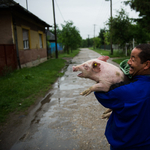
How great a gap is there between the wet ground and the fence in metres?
4.61

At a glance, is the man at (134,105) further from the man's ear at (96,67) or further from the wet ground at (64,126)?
the wet ground at (64,126)

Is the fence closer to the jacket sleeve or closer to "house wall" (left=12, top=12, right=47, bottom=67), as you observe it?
"house wall" (left=12, top=12, right=47, bottom=67)

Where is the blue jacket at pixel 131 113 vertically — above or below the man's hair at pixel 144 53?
below

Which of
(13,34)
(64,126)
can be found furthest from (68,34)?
(64,126)

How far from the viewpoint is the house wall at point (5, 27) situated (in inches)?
383

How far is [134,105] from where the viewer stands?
119 cm

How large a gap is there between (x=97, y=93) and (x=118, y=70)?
319mm

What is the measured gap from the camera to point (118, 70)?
5.05ft

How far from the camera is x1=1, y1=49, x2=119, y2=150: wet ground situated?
9.70ft

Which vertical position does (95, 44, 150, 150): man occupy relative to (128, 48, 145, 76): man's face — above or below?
below

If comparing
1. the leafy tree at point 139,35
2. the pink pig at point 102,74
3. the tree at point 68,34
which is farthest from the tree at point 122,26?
the pink pig at point 102,74

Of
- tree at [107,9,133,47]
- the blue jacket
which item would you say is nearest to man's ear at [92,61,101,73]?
the blue jacket

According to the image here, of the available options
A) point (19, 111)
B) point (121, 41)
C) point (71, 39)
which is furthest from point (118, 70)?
point (71, 39)

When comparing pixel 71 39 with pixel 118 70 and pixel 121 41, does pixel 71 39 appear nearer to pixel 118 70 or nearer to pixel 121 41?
pixel 121 41
